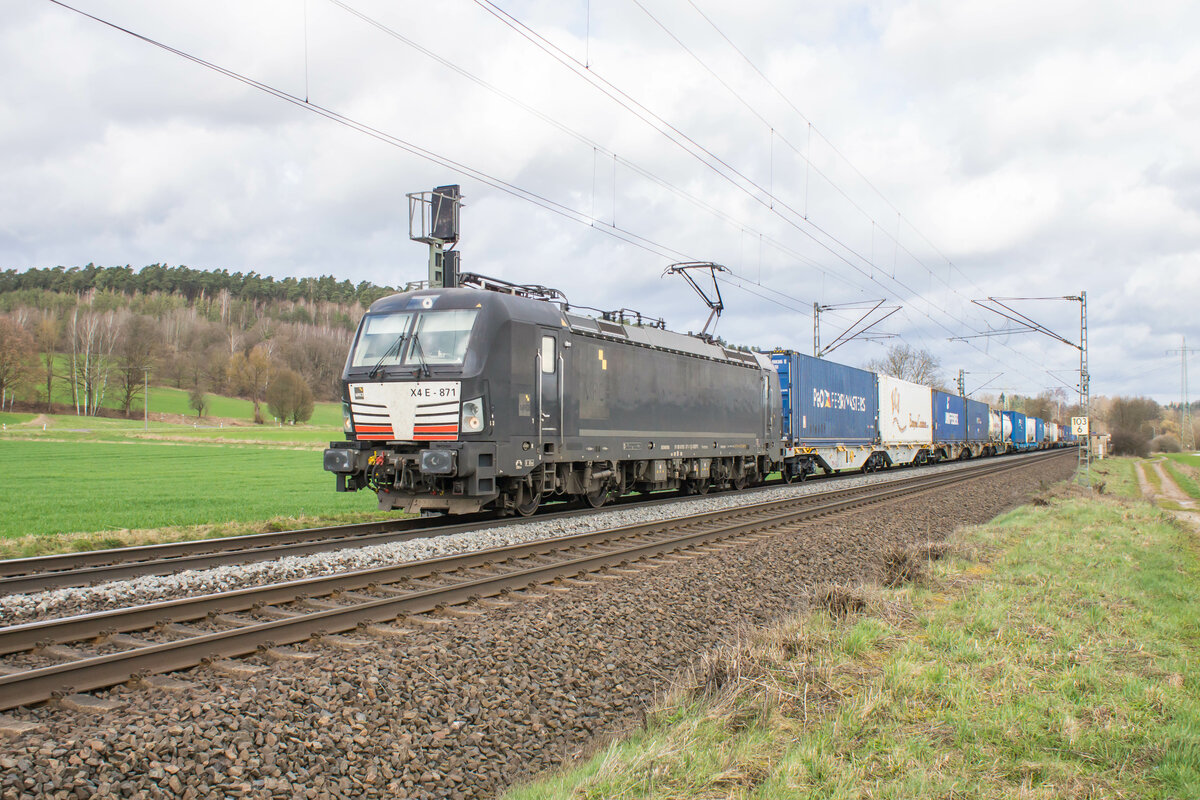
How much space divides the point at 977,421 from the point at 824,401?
29276mm

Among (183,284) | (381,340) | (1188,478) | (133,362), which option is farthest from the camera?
(183,284)

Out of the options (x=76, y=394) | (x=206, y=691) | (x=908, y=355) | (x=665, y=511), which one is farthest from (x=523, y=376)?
(x=76, y=394)

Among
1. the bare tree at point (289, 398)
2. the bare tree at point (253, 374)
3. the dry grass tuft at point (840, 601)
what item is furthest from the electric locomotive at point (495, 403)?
the bare tree at point (253, 374)

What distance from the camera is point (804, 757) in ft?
13.5

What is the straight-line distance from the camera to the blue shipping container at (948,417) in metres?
41.2

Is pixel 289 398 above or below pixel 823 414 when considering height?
above

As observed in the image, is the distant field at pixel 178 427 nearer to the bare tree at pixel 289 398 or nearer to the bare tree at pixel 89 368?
the bare tree at pixel 289 398

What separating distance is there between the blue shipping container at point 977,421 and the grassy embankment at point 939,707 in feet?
143

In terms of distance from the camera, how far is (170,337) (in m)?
102

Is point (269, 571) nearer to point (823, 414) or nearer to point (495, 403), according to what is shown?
point (495, 403)

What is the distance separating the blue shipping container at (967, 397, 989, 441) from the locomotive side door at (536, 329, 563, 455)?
41799mm

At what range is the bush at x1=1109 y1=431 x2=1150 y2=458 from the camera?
8262 centimetres

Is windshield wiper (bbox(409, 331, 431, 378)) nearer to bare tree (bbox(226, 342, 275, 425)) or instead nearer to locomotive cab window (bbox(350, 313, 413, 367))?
locomotive cab window (bbox(350, 313, 413, 367))

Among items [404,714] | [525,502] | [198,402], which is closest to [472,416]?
[525,502]
